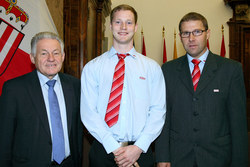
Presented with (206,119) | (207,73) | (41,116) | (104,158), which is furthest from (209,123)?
A: (41,116)

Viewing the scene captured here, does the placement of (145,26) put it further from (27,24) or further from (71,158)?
(71,158)

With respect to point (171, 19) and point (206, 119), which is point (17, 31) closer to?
point (206, 119)

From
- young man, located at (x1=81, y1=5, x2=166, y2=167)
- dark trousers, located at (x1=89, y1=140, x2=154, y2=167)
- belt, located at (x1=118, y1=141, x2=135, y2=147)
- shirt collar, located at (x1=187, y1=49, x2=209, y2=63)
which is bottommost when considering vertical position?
dark trousers, located at (x1=89, y1=140, x2=154, y2=167)

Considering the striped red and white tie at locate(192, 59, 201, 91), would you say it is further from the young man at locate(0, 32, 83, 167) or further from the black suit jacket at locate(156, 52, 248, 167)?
the young man at locate(0, 32, 83, 167)

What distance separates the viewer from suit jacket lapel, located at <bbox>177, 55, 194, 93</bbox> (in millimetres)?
1952

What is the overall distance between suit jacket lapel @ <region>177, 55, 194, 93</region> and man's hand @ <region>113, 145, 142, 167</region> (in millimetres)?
674

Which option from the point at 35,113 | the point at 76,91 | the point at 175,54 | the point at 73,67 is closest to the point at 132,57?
the point at 76,91

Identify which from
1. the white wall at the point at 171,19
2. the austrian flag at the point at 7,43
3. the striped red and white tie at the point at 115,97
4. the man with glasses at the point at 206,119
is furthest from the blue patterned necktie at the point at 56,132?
the white wall at the point at 171,19

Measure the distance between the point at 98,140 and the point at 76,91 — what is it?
51 centimetres

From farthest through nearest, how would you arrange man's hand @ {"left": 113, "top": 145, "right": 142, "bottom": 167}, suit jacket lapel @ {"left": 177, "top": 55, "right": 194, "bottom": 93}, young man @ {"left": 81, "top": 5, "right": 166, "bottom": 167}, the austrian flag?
the austrian flag
suit jacket lapel @ {"left": 177, "top": 55, "right": 194, "bottom": 93}
young man @ {"left": 81, "top": 5, "right": 166, "bottom": 167}
man's hand @ {"left": 113, "top": 145, "right": 142, "bottom": 167}

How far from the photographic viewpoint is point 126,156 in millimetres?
1610

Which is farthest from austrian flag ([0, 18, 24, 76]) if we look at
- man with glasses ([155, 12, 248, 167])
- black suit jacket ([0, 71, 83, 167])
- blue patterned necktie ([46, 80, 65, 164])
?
man with glasses ([155, 12, 248, 167])

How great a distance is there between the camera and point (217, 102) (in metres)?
1.88

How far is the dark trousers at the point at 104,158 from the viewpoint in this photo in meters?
1.71
